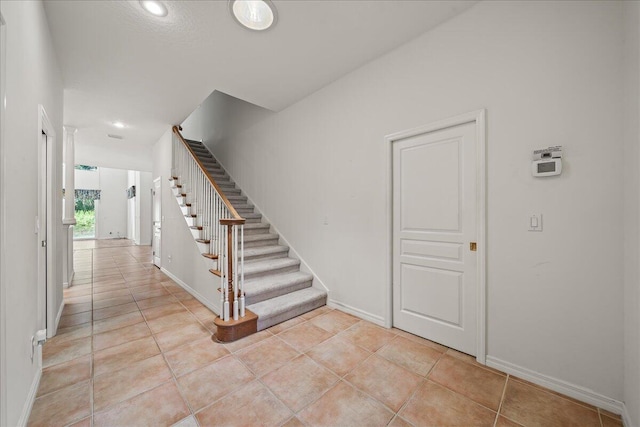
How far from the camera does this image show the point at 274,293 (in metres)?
3.22

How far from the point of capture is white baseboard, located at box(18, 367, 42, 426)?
1476mm

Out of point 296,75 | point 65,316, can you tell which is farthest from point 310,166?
point 65,316

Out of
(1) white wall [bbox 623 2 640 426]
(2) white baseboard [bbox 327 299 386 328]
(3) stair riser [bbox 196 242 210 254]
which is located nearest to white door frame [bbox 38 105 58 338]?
(3) stair riser [bbox 196 242 210 254]

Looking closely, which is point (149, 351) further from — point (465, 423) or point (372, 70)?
point (372, 70)

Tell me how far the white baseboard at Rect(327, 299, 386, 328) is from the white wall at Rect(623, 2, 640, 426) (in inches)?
68.6

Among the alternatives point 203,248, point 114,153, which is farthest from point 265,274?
point 114,153

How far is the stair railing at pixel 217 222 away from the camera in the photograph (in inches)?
105

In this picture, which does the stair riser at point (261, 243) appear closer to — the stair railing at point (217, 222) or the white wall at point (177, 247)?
the stair railing at point (217, 222)

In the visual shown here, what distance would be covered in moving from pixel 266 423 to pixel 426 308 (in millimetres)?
1707

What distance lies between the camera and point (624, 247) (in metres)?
1.57

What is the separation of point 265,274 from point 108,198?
13558mm

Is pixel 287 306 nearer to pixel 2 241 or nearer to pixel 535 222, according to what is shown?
pixel 2 241

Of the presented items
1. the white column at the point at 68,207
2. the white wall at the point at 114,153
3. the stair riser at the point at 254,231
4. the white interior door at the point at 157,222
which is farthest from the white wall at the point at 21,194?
the white wall at the point at 114,153

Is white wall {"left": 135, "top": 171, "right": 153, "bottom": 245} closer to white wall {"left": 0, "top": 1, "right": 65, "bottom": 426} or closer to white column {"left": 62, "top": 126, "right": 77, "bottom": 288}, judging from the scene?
white column {"left": 62, "top": 126, "right": 77, "bottom": 288}
